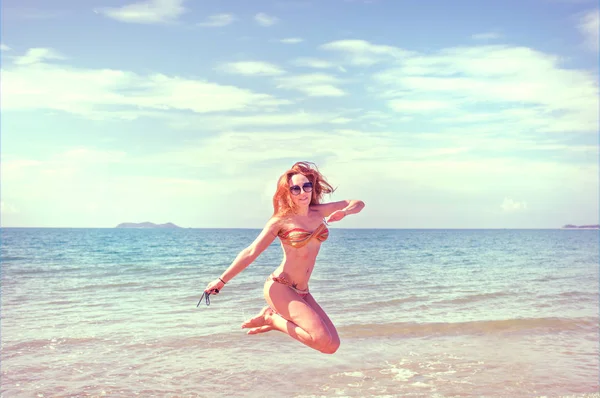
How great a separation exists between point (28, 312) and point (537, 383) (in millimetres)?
11399

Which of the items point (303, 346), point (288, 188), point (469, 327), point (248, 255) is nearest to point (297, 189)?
point (288, 188)

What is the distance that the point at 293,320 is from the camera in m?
6.07

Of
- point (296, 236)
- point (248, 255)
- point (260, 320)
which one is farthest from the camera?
point (260, 320)

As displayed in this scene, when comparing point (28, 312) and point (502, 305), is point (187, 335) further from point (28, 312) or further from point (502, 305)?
point (502, 305)

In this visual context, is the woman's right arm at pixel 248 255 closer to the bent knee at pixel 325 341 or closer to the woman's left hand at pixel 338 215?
the woman's left hand at pixel 338 215

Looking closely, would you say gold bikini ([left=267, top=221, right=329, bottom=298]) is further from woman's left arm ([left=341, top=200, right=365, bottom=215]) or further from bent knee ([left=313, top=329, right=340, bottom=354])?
bent knee ([left=313, top=329, right=340, bottom=354])

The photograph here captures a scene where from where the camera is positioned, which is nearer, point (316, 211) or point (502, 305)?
point (316, 211)

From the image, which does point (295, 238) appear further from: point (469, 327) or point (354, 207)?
point (469, 327)

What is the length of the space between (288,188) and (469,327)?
809cm

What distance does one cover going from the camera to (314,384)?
28.8 feet

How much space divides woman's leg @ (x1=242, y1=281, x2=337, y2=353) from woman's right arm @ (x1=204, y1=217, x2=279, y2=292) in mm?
576

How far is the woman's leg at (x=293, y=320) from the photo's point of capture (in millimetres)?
5867

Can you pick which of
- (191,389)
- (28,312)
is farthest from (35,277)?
(191,389)

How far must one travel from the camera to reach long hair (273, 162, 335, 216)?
621 cm
